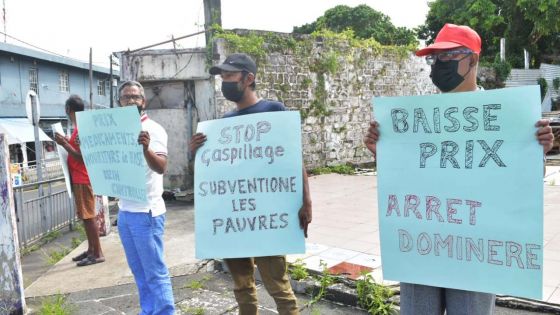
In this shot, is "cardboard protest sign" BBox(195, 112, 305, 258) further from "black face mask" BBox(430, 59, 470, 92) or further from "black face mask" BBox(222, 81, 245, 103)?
"black face mask" BBox(430, 59, 470, 92)

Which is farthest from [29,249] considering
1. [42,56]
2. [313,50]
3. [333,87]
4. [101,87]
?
[101,87]

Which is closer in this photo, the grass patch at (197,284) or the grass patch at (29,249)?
the grass patch at (197,284)

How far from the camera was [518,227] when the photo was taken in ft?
6.72

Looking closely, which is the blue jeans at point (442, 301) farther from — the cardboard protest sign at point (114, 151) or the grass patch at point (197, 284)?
the grass patch at point (197, 284)

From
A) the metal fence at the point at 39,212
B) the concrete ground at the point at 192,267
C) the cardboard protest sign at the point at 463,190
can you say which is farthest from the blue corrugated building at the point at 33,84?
the cardboard protest sign at the point at 463,190

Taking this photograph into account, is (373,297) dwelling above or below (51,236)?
above

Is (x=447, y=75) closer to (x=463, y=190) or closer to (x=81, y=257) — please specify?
(x=463, y=190)

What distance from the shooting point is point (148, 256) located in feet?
10.5

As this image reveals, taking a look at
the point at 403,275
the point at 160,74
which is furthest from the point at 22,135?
the point at 403,275

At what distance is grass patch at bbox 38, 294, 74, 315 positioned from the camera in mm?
3965

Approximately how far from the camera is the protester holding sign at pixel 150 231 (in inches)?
126

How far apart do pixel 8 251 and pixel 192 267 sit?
179cm

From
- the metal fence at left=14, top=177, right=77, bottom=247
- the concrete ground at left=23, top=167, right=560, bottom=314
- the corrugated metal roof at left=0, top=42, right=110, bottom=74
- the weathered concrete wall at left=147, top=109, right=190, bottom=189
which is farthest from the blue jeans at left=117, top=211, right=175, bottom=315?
the corrugated metal roof at left=0, top=42, right=110, bottom=74

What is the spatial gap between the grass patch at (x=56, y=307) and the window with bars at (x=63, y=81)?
25.3 metres
